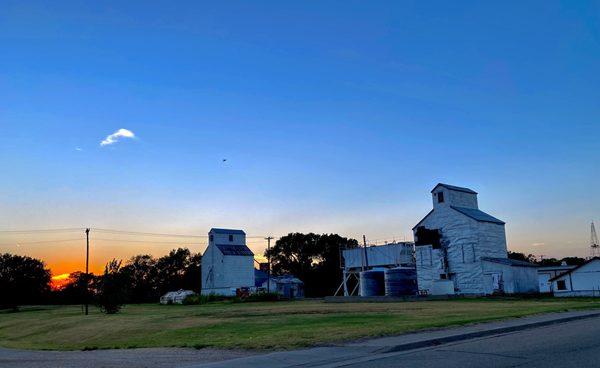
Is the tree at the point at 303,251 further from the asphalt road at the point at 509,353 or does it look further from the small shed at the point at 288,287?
the asphalt road at the point at 509,353

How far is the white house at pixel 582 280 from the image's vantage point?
52.9 metres

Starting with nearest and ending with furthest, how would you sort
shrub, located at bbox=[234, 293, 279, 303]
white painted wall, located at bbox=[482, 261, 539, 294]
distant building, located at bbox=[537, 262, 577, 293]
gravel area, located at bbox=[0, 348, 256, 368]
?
gravel area, located at bbox=[0, 348, 256, 368] < white painted wall, located at bbox=[482, 261, 539, 294] < shrub, located at bbox=[234, 293, 279, 303] < distant building, located at bbox=[537, 262, 577, 293]

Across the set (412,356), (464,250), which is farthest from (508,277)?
(412,356)

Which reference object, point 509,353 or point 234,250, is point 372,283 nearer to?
point 234,250

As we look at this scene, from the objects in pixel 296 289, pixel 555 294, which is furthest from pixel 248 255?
pixel 555 294

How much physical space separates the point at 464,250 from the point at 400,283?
884 cm

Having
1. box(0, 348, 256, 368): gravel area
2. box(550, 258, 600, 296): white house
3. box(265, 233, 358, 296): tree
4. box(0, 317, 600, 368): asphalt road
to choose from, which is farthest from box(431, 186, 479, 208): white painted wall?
box(265, 233, 358, 296): tree

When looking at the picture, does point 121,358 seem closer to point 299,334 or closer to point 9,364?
point 9,364

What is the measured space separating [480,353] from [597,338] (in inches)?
153

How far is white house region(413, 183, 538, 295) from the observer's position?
5622 cm

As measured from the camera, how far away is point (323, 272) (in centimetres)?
11981

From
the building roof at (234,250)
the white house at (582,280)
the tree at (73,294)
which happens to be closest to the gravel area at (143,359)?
the white house at (582,280)

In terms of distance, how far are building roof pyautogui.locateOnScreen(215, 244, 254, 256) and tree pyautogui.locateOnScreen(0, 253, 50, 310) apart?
3790cm

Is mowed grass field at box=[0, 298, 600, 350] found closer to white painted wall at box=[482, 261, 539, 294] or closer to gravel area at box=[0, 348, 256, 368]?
gravel area at box=[0, 348, 256, 368]
